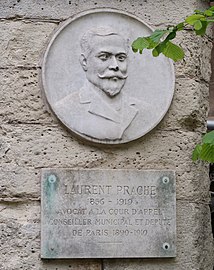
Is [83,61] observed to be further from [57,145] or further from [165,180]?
[165,180]

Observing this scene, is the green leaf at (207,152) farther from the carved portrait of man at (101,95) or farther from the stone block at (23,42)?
the stone block at (23,42)

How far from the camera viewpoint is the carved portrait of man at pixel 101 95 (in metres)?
3.44

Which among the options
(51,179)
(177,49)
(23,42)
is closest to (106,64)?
(23,42)

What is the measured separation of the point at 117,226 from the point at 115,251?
0.11 m

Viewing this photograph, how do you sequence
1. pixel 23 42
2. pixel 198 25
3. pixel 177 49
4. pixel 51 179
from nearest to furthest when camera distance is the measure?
pixel 198 25 < pixel 177 49 < pixel 51 179 < pixel 23 42

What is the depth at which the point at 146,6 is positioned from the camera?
3.60 metres

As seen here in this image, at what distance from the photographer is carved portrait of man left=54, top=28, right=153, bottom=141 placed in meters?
Answer: 3.44

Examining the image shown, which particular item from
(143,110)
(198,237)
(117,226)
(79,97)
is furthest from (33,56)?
(198,237)

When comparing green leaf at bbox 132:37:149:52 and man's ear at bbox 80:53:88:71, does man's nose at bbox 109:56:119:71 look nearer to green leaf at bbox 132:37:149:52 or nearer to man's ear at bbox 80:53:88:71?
man's ear at bbox 80:53:88:71

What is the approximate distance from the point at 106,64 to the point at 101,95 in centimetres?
14

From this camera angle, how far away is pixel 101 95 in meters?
3.47

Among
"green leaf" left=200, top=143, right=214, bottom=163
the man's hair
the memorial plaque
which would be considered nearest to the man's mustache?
the man's hair

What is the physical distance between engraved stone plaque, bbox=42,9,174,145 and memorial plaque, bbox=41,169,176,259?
0.19m

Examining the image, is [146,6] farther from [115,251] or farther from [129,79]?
[115,251]
